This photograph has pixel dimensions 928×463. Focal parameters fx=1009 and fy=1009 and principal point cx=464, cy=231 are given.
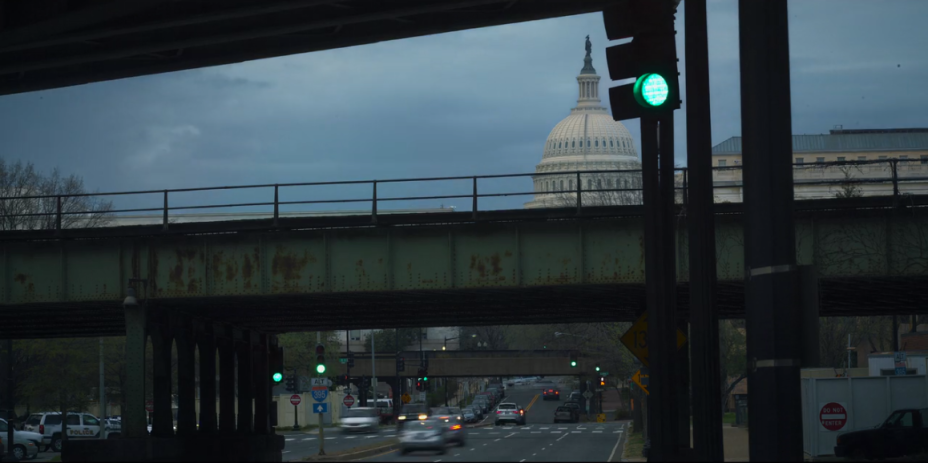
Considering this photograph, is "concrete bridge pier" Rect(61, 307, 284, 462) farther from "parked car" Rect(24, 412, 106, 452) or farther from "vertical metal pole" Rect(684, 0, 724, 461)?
"vertical metal pole" Rect(684, 0, 724, 461)

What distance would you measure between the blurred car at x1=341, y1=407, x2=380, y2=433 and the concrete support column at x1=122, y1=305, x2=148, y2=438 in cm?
3474

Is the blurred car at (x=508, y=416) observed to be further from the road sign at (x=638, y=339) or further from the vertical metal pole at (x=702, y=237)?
the vertical metal pole at (x=702, y=237)

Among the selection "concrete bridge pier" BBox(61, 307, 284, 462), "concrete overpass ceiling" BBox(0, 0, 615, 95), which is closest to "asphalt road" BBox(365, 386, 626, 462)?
"concrete bridge pier" BBox(61, 307, 284, 462)

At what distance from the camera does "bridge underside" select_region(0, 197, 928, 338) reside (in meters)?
25.5

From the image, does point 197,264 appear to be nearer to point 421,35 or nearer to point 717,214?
point 421,35

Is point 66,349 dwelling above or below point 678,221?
below

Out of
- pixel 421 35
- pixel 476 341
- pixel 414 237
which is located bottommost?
pixel 476 341

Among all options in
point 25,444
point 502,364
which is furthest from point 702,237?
point 502,364

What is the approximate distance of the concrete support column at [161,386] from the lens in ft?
102

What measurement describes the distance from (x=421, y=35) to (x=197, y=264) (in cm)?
1116

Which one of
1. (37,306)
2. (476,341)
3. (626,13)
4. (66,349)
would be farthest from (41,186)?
(476,341)

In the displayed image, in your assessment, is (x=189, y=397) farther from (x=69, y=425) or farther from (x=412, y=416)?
(x=69, y=425)

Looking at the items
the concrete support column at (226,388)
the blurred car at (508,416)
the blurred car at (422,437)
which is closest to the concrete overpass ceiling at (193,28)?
the blurred car at (422,437)

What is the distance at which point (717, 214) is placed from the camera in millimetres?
26312
